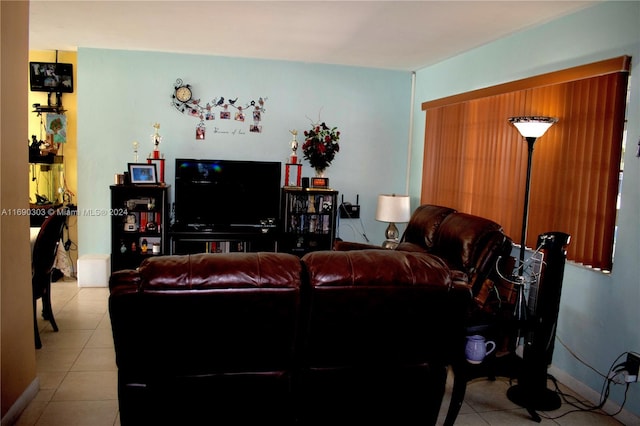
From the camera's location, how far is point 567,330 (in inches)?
137

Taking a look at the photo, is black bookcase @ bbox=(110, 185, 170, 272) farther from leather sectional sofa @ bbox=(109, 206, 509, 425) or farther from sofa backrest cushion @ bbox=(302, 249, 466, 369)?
sofa backrest cushion @ bbox=(302, 249, 466, 369)

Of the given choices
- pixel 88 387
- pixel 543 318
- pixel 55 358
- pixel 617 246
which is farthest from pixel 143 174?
pixel 617 246

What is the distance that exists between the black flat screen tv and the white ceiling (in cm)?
126

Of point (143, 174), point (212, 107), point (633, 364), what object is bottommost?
point (633, 364)

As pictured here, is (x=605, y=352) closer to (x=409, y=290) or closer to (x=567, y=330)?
(x=567, y=330)

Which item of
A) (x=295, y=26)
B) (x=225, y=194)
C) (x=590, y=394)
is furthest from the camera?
(x=225, y=194)

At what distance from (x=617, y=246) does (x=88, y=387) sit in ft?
11.3

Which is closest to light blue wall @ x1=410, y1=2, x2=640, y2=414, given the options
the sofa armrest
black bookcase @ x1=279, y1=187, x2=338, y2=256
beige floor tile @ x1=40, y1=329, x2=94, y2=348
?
black bookcase @ x1=279, y1=187, x2=338, y2=256

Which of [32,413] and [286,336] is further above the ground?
[286,336]

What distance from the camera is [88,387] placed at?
3.14 m

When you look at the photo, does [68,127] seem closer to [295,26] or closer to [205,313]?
[295,26]

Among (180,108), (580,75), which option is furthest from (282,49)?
(580,75)

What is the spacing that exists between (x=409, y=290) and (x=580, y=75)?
7.46 feet

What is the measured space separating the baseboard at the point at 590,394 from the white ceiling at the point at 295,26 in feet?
8.35
